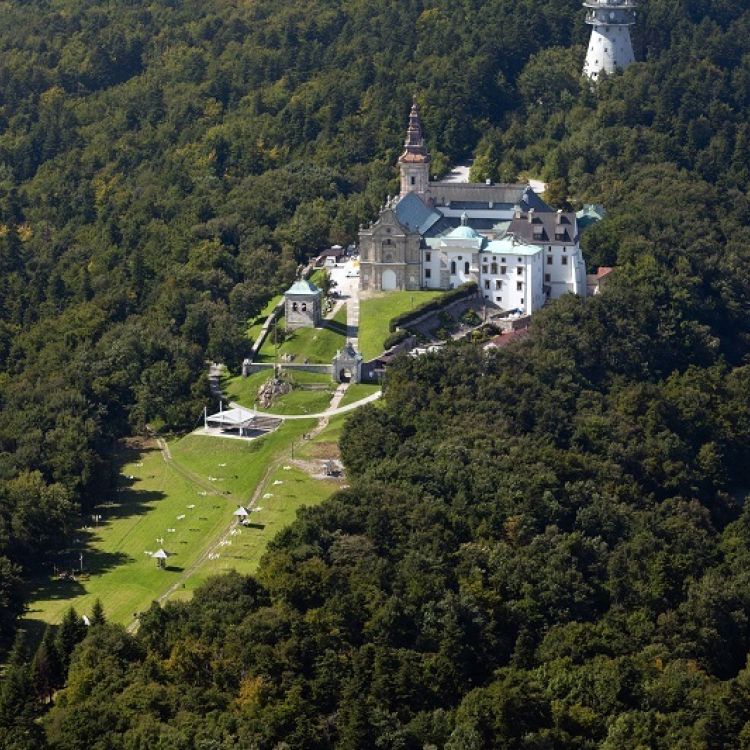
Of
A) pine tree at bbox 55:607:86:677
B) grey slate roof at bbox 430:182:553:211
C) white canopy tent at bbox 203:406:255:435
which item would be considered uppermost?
grey slate roof at bbox 430:182:553:211

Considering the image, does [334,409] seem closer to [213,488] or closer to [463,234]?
[213,488]

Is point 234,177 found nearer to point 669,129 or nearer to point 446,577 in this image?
point 669,129

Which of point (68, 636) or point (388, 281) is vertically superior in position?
point (388, 281)

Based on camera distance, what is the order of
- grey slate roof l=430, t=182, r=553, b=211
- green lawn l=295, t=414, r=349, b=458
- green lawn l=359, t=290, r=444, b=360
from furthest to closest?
grey slate roof l=430, t=182, r=553, b=211 → green lawn l=359, t=290, r=444, b=360 → green lawn l=295, t=414, r=349, b=458

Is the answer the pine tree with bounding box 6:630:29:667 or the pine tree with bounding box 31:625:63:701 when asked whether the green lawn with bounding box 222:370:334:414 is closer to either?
the pine tree with bounding box 6:630:29:667

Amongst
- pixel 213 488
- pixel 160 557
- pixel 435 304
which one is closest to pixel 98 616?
pixel 160 557

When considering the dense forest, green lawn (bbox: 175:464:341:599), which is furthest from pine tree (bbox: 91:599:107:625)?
green lawn (bbox: 175:464:341:599)

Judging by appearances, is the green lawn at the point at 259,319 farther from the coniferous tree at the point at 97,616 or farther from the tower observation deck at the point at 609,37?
the tower observation deck at the point at 609,37

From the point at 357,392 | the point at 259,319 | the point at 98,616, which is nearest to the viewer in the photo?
the point at 98,616
